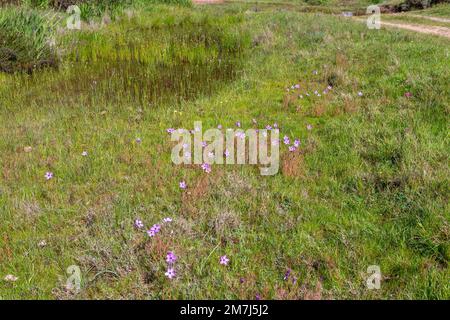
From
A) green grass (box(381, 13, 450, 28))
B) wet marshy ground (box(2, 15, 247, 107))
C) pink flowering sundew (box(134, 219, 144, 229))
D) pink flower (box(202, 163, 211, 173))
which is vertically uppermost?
green grass (box(381, 13, 450, 28))

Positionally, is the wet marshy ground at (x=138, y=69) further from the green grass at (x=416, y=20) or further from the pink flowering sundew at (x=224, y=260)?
the green grass at (x=416, y=20)

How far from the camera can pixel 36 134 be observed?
21.0ft

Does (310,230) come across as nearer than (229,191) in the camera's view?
Yes

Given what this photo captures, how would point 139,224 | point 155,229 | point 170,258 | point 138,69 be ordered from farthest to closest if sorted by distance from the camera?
1. point 138,69
2. point 139,224
3. point 155,229
4. point 170,258

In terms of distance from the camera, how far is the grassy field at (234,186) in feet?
11.6

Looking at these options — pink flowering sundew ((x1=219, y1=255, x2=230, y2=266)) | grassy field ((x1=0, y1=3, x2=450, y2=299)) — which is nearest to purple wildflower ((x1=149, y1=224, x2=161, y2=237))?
grassy field ((x1=0, y1=3, x2=450, y2=299))

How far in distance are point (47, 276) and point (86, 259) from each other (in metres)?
0.39

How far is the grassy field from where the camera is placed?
3.55 meters

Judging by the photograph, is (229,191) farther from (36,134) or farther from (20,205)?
(36,134)

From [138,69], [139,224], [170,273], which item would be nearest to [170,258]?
[170,273]

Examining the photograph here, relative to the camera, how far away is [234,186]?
4.87m

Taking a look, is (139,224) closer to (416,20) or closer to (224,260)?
(224,260)

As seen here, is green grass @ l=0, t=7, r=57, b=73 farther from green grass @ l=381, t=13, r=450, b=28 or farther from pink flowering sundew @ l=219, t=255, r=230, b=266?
green grass @ l=381, t=13, r=450, b=28
